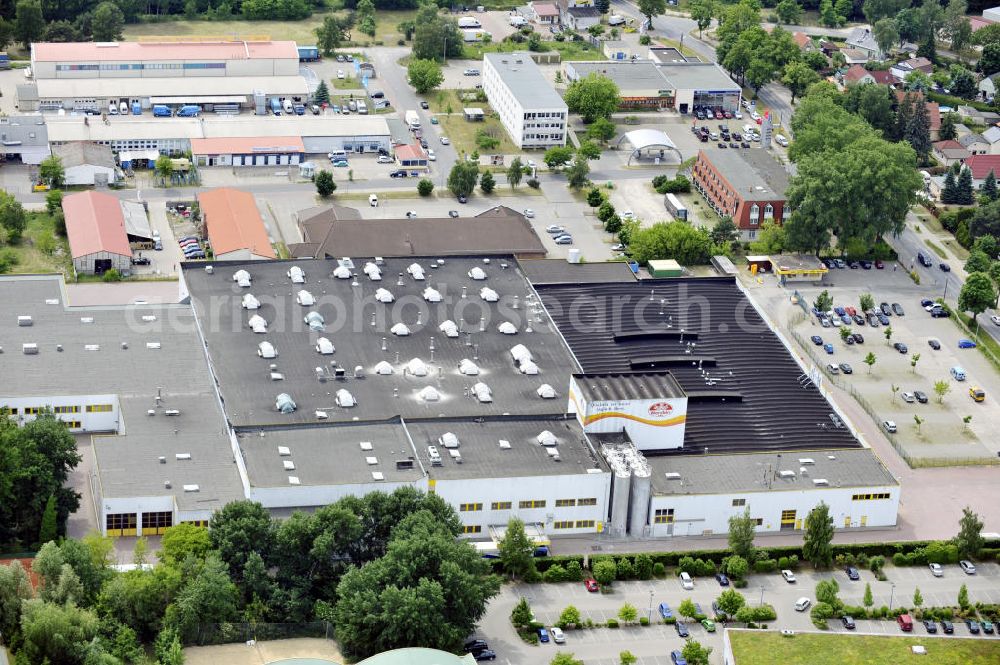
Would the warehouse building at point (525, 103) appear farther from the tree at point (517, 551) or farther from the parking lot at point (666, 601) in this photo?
the parking lot at point (666, 601)

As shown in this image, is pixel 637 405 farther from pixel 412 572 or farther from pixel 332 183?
pixel 332 183

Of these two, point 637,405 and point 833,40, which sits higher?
point 637,405

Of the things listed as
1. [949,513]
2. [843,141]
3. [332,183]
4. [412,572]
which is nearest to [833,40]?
[843,141]

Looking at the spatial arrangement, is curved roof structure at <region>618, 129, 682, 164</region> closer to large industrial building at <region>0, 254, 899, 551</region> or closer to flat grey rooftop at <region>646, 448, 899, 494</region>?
large industrial building at <region>0, 254, 899, 551</region>

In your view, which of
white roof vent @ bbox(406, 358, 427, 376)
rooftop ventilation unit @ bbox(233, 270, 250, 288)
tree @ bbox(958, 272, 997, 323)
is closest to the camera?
white roof vent @ bbox(406, 358, 427, 376)

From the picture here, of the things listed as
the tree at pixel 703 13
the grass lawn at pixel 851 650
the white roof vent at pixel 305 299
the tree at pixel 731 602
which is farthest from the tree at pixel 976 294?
the tree at pixel 703 13

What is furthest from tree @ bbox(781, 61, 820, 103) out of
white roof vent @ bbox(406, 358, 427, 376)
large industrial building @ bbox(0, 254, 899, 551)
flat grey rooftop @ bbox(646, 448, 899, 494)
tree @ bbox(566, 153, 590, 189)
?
white roof vent @ bbox(406, 358, 427, 376)
